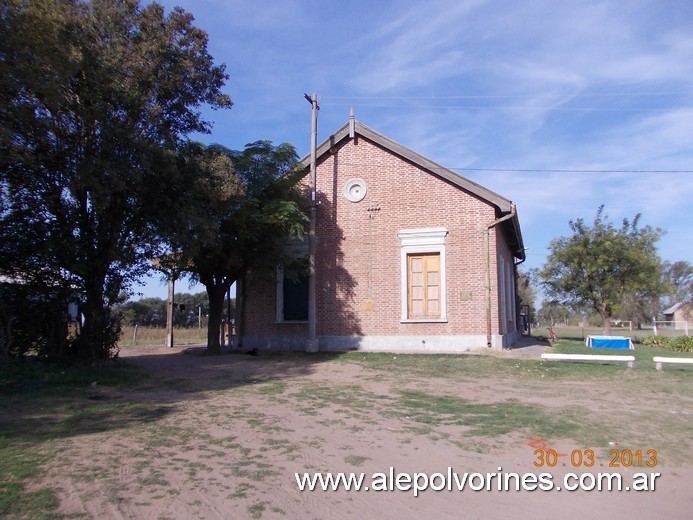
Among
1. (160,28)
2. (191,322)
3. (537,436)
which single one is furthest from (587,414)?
(191,322)

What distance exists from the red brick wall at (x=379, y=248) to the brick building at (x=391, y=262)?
3cm

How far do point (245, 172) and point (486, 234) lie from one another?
24.5 ft

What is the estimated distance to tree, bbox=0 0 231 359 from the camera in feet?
32.2

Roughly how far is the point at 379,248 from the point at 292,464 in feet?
41.9

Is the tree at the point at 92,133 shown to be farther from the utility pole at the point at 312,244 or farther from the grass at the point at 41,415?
the utility pole at the point at 312,244

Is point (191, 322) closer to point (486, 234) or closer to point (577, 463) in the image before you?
point (486, 234)

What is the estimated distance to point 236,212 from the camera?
592 inches

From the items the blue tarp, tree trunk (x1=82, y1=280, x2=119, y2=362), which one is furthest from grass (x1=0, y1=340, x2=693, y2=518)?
the blue tarp

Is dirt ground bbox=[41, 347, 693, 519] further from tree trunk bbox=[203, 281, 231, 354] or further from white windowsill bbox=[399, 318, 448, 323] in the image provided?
tree trunk bbox=[203, 281, 231, 354]

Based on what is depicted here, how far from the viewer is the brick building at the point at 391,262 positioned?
1711cm

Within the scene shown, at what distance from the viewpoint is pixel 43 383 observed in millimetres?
10164

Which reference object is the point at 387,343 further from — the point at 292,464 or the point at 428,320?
the point at 292,464

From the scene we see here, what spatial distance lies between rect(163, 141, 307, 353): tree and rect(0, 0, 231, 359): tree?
30.5 inches

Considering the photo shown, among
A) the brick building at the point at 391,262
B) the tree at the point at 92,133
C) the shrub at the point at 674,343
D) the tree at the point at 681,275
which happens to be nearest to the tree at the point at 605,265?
the shrub at the point at 674,343
